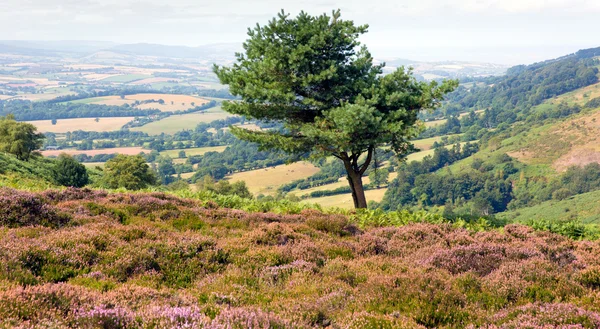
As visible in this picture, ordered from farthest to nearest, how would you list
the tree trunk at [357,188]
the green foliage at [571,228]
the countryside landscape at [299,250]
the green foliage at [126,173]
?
the green foliage at [126,173] → the tree trunk at [357,188] → the green foliage at [571,228] → the countryside landscape at [299,250]

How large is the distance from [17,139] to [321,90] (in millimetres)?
51144

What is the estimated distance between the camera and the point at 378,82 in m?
18.8

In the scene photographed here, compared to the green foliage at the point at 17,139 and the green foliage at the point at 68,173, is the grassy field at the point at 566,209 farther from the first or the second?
the green foliage at the point at 17,139

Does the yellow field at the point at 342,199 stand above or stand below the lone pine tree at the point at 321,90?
below

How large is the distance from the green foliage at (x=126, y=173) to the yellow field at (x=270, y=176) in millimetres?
97385

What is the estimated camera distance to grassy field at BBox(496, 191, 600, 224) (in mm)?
122312

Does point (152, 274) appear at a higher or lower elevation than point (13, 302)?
lower

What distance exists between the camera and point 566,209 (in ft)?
437

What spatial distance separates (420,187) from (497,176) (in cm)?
3612

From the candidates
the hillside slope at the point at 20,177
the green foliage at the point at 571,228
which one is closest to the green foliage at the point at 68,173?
the hillside slope at the point at 20,177

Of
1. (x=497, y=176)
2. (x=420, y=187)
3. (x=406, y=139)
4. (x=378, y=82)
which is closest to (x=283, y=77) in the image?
(x=378, y=82)

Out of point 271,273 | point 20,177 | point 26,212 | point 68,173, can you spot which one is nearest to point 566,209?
point 68,173

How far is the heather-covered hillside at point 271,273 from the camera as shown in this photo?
5.39 meters

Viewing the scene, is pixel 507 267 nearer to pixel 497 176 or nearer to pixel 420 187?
pixel 420 187
